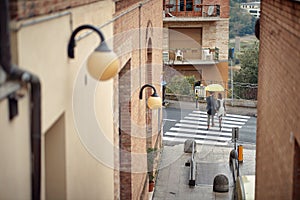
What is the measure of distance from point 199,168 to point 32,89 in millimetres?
13407

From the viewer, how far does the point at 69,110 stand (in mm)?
6230

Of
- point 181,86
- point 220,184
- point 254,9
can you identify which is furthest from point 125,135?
point 254,9

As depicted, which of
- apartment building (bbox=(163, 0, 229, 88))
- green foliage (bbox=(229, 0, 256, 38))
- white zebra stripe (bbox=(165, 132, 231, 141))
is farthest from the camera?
green foliage (bbox=(229, 0, 256, 38))

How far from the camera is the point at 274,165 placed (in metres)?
8.52

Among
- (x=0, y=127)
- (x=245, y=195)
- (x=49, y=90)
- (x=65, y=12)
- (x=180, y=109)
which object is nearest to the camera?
(x=0, y=127)

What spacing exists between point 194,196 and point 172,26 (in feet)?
70.2

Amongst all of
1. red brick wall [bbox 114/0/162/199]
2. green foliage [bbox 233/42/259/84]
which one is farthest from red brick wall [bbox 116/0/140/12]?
green foliage [bbox 233/42/259/84]

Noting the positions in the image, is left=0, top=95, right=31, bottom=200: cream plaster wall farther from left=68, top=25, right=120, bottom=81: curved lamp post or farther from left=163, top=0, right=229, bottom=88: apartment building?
left=163, top=0, right=229, bottom=88: apartment building

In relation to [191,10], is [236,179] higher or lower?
lower

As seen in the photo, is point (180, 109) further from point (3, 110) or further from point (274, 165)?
point (3, 110)

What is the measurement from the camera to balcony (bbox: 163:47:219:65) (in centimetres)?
3522

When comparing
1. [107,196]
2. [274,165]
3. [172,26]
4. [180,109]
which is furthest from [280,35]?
[172,26]

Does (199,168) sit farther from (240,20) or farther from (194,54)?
(240,20)

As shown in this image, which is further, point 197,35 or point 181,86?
point 197,35
